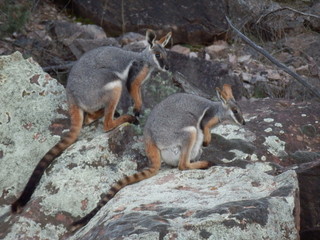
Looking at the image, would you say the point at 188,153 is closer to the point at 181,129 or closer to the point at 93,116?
the point at 181,129

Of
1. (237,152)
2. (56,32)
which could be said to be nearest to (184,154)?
(237,152)

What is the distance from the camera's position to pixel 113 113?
6.93 m

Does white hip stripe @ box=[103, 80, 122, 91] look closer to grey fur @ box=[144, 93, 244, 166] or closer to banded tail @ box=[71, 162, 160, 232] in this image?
grey fur @ box=[144, 93, 244, 166]

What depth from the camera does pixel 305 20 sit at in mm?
13828

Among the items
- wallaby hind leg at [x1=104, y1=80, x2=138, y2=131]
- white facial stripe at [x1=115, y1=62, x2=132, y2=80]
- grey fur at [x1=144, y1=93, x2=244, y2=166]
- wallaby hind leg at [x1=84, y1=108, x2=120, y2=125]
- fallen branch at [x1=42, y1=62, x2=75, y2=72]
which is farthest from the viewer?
fallen branch at [x1=42, y1=62, x2=75, y2=72]

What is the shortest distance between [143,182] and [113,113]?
1493 mm

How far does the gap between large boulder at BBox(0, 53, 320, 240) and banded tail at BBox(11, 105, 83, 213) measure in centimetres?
7

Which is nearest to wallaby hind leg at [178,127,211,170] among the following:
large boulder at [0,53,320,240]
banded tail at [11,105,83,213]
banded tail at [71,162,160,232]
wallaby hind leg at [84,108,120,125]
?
large boulder at [0,53,320,240]

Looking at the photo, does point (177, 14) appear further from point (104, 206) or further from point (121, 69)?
point (104, 206)

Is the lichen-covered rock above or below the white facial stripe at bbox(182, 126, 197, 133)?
above

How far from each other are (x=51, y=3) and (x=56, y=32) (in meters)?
1.97

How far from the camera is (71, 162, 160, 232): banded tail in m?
5.18

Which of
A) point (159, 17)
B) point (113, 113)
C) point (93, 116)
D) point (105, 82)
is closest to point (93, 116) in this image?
point (93, 116)

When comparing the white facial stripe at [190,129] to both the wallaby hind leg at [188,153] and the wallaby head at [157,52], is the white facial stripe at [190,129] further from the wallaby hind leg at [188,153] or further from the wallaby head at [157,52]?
the wallaby head at [157,52]
